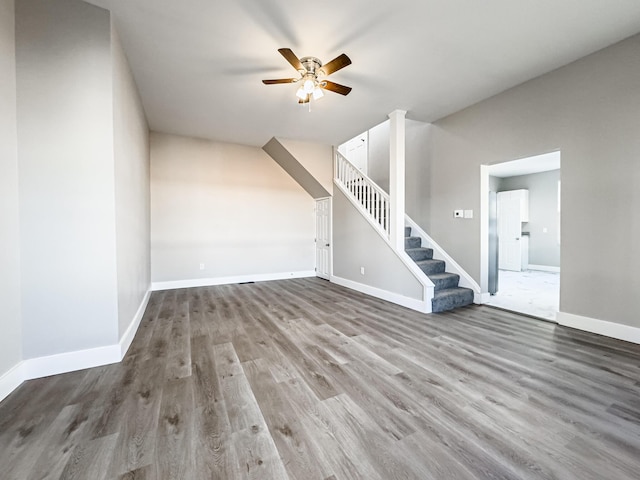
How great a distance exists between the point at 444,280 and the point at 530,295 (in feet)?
6.01

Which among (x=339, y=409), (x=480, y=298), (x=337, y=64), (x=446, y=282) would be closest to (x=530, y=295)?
(x=480, y=298)

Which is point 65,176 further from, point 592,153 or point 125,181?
point 592,153

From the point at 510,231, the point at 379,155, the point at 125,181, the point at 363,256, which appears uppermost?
the point at 379,155

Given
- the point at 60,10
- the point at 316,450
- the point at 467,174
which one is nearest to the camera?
the point at 316,450

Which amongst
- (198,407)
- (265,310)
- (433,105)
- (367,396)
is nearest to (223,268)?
(265,310)

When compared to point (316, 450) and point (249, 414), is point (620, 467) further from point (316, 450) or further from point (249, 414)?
point (249, 414)

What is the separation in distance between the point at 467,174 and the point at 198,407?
14.6ft

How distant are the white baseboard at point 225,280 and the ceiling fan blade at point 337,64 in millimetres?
4410

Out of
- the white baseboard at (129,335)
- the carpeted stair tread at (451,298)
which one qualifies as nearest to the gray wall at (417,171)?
the carpeted stair tread at (451,298)

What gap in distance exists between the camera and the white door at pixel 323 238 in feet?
19.5

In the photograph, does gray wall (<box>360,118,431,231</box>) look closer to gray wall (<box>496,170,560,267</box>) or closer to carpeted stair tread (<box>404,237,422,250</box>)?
carpeted stair tread (<box>404,237,422,250</box>)

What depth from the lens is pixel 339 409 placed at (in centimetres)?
164

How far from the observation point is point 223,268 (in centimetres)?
560

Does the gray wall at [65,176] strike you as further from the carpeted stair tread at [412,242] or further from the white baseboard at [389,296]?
the carpeted stair tread at [412,242]
